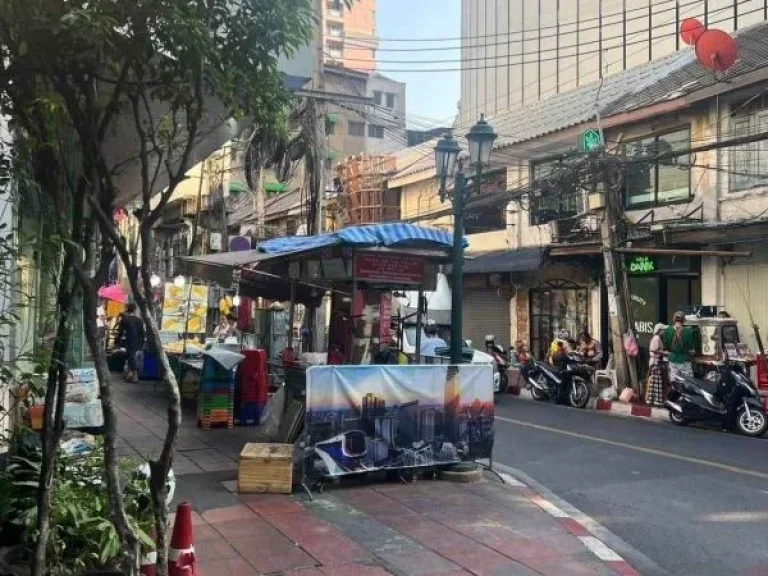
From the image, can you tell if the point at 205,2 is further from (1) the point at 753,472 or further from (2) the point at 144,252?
(1) the point at 753,472

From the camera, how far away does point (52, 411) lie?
3.96m

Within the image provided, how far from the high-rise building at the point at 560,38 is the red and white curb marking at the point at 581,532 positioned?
20550 millimetres

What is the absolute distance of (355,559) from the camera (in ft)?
17.6

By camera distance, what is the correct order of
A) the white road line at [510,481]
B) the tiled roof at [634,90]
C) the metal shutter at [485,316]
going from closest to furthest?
the white road line at [510,481]
the tiled roof at [634,90]
the metal shutter at [485,316]

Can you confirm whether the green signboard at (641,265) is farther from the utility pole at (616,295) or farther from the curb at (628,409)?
the curb at (628,409)

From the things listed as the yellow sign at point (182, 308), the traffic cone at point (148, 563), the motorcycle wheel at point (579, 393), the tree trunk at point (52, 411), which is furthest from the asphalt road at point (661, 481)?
the yellow sign at point (182, 308)

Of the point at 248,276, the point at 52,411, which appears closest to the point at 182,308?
the point at 248,276

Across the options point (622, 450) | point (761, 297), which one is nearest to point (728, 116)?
point (761, 297)

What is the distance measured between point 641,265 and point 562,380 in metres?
3.27

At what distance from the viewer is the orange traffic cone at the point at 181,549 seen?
14.4 feet

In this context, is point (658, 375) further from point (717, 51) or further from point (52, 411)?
point (52, 411)

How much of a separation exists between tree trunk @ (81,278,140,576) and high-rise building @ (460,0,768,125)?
24044mm

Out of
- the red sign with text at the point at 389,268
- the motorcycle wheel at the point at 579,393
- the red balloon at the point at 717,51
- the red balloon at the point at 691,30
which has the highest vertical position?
the red balloon at the point at 691,30

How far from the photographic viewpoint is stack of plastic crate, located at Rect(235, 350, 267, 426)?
34.9 feet
